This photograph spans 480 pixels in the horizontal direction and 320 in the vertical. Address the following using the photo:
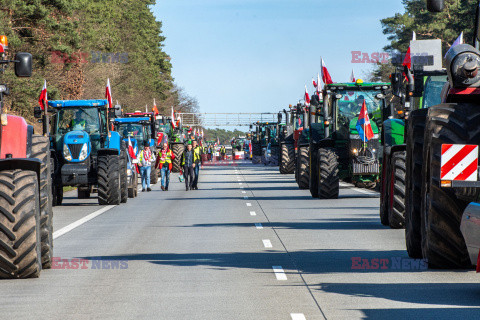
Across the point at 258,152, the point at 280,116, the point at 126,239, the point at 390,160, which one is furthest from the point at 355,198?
the point at 258,152

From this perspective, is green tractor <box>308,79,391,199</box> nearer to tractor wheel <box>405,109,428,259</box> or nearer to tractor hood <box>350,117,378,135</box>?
tractor hood <box>350,117,378,135</box>

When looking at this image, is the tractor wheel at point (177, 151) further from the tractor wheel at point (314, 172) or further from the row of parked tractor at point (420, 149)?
the tractor wheel at point (314, 172)

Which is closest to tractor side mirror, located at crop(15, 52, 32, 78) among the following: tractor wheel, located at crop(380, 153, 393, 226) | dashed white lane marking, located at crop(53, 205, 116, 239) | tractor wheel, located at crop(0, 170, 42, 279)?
tractor wheel, located at crop(0, 170, 42, 279)

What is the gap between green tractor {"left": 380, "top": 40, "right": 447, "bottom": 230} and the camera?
A: 59.6 feet

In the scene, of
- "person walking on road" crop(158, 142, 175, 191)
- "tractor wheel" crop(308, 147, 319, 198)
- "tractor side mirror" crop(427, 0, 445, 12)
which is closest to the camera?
"tractor side mirror" crop(427, 0, 445, 12)

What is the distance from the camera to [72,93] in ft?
260

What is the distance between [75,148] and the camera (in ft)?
93.5

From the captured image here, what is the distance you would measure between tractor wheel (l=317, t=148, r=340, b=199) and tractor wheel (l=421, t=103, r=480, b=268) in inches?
638

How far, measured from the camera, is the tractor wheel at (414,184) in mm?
13828

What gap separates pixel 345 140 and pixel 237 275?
17.9 meters

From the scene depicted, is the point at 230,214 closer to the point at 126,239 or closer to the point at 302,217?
the point at 302,217

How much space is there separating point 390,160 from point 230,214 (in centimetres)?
566

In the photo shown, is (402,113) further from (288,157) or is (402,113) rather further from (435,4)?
(288,157)

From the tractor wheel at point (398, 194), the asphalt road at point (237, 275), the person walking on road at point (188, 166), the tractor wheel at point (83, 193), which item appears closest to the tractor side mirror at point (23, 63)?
the asphalt road at point (237, 275)
